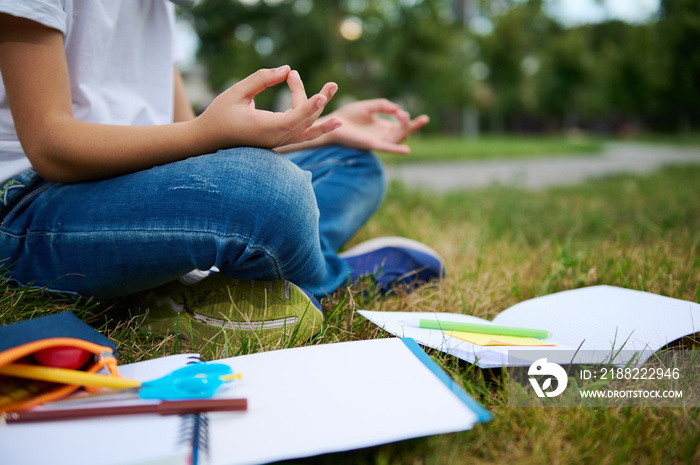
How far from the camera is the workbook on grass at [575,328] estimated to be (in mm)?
824

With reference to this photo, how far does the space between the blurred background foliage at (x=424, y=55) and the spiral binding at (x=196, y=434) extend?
12040mm

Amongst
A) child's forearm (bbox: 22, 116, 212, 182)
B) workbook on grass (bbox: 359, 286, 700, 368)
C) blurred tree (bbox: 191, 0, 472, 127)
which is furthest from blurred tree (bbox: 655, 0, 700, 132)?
blurred tree (bbox: 191, 0, 472, 127)

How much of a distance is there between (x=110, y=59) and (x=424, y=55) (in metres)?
14.3

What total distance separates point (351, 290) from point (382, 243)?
0.27 metres

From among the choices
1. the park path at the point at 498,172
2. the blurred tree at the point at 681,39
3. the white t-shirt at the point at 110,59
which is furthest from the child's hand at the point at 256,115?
the blurred tree at the point at 681,39

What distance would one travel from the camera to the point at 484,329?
0.91 m

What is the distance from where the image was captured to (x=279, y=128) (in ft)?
2.74

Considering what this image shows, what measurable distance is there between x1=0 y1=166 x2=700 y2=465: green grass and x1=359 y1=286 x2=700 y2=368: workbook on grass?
0.04m

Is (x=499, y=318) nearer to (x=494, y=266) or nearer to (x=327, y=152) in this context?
(x=494, y=266)

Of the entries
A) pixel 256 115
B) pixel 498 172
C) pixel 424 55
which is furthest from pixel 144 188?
pixel 424 55

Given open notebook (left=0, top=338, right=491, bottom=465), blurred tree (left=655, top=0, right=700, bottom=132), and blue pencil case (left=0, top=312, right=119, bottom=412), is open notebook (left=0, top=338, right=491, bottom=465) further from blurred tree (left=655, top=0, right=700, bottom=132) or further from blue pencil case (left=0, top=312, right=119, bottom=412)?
blurred tree (left=655, top=0, right=700, bottom=132)

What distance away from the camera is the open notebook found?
0.55m

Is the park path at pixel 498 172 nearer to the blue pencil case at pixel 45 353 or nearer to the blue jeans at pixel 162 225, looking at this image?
the blue jeans at pixel 162 225

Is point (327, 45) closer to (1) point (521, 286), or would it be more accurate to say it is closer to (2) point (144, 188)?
(1) point (521, 286)
